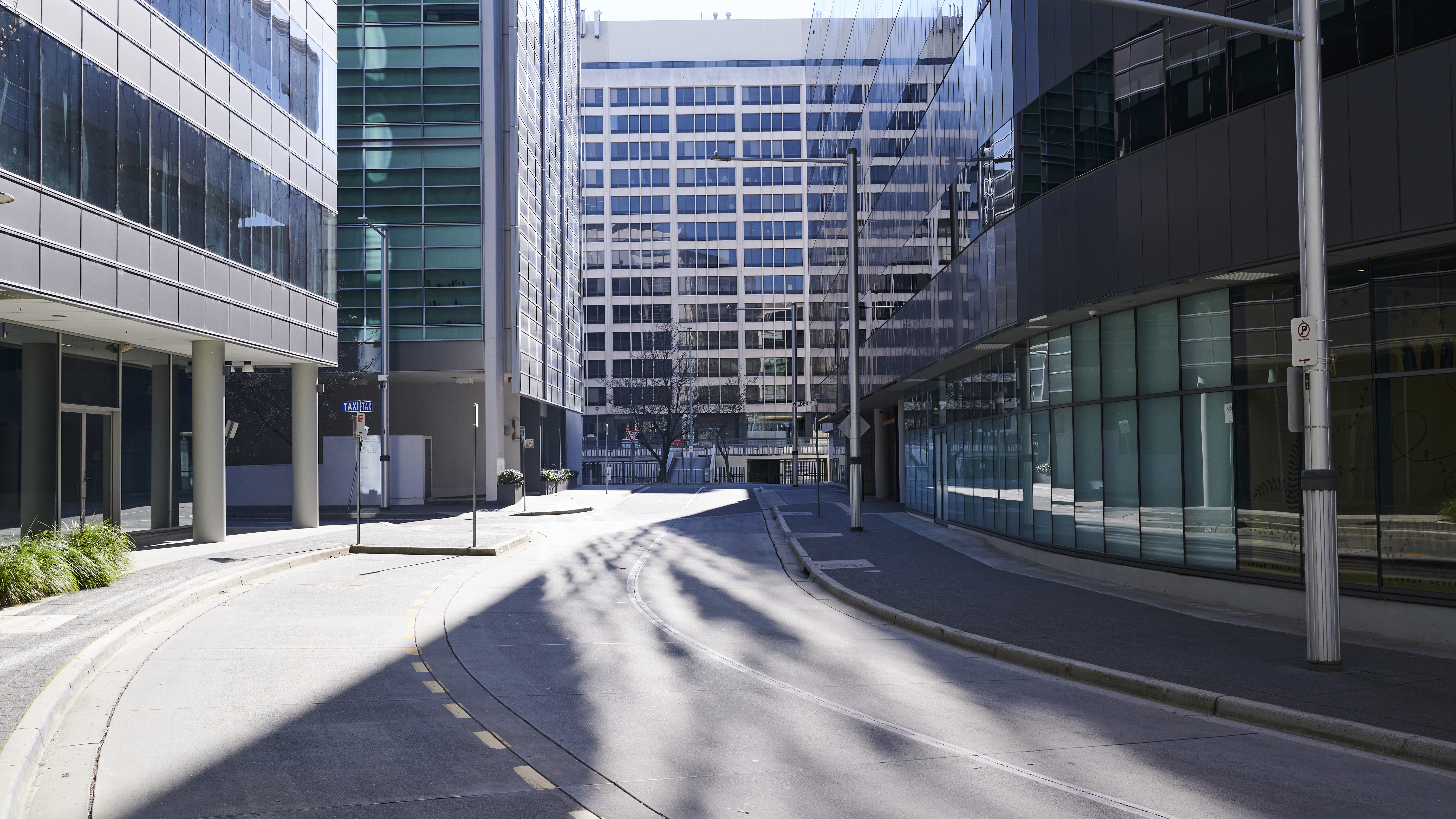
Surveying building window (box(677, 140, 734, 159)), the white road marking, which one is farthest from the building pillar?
building window (box(677, 140, 734, 159))

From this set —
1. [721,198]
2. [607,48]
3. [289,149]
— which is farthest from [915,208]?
[607,48]

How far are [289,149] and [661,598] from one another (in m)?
18.2

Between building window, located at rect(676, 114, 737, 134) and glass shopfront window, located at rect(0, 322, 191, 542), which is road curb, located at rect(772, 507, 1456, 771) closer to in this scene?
glass shopfront window, located at rect(0, 322, 191, 542)

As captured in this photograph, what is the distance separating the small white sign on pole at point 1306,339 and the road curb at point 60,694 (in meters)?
10.4

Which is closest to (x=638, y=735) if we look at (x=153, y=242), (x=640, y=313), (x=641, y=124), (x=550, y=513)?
(x=153, y=242)

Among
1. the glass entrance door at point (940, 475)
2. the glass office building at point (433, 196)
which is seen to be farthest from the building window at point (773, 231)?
the glass entrance door at point (940, 475)

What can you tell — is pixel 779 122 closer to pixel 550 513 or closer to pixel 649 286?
pixel 649 286

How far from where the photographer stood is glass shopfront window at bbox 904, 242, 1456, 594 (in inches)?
469

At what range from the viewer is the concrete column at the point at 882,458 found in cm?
4819

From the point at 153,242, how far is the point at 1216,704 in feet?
66.1

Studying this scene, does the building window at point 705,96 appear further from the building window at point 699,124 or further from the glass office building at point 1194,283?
the glass office building at point 1194,283

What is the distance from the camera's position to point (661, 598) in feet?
55.5

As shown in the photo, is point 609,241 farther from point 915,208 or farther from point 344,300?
point 915,208

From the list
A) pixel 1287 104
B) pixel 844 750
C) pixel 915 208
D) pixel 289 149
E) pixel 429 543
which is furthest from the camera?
pixel 915 208
